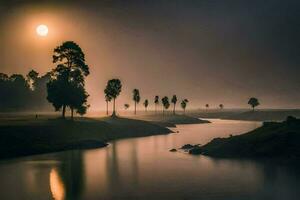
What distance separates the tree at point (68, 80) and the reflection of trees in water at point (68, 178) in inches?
1389

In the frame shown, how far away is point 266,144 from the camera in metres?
90.1

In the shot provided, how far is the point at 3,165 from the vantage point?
3100 inches

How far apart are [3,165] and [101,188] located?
31.9m

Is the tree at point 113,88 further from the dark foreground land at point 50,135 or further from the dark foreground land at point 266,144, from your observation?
the dark foreground land at point 266,144

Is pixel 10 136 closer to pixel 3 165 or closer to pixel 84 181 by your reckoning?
pixel 3 165

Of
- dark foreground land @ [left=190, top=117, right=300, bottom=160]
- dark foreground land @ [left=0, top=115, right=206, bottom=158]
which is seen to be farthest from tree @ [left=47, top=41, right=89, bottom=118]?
dark foreground land @ [left=190, top=117, right=300, bottom=160]

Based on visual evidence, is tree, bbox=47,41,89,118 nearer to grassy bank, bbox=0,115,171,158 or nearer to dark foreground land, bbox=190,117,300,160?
grassy bank, bbox=0,115,171,158

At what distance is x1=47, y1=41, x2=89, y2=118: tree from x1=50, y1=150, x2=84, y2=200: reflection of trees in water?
3527 cm

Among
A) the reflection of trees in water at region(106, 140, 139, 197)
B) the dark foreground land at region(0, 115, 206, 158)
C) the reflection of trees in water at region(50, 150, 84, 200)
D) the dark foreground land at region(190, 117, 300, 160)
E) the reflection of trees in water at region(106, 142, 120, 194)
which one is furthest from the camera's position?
the dark foreground land at region(0, 115, 206, 158)

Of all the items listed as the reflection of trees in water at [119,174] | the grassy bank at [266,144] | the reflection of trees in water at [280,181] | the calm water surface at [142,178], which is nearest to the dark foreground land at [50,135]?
the calm water surface at [142,178]

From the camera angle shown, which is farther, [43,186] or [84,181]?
[84,181]

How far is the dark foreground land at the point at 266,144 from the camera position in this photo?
284 feet

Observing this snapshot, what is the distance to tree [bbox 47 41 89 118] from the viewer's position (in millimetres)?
126000

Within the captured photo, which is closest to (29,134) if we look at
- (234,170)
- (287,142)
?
(234,170)
